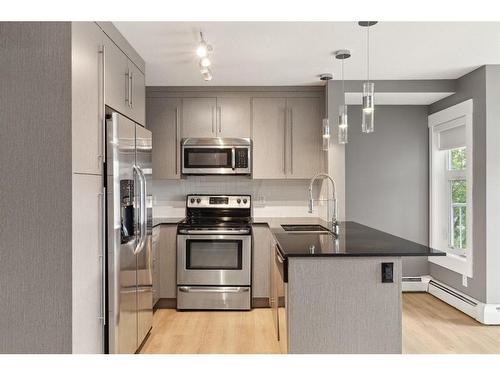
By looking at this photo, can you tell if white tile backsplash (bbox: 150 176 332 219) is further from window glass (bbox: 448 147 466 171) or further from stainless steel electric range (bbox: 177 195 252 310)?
window glass (bbox: 448 147 466 171)

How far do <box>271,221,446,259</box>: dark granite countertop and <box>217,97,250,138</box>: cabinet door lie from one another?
1723 mm

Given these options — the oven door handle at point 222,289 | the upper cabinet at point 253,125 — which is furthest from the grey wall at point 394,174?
the oven door handle at point 222,289

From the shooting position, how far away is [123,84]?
9.40 feet

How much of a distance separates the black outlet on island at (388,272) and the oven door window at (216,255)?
6.83 feet

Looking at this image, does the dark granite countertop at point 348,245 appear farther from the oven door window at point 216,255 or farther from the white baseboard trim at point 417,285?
the white baseboard trim at point 417,285

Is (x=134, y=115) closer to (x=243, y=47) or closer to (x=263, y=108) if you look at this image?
(x=243, y=47)

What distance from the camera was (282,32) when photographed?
112 inches

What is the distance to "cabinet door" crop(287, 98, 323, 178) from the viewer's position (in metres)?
4.39

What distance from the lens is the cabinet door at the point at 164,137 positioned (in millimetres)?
4395

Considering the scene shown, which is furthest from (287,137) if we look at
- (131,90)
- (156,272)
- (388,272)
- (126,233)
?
(388,272)

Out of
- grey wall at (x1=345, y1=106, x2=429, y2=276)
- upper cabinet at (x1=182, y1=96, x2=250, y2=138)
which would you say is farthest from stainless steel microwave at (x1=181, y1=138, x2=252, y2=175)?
grey wall at (x1=345, y1=106, x2=429, y2=276)

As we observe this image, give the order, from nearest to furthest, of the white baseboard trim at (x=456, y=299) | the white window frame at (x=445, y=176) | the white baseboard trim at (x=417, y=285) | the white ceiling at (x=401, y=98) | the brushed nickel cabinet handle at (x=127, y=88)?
the brushed nickel cabinet handle at (x=127, y=88)
the white baseboard trim at (x=456, y=299)
the white window frame at (x=445, y=176)
the white ceiling at (x=401, y=98)
the white baseboard trim at (x=417, y=285)

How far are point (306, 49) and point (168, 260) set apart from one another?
2.50m

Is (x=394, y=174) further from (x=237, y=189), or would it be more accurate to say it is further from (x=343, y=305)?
(x=343, y=305)
